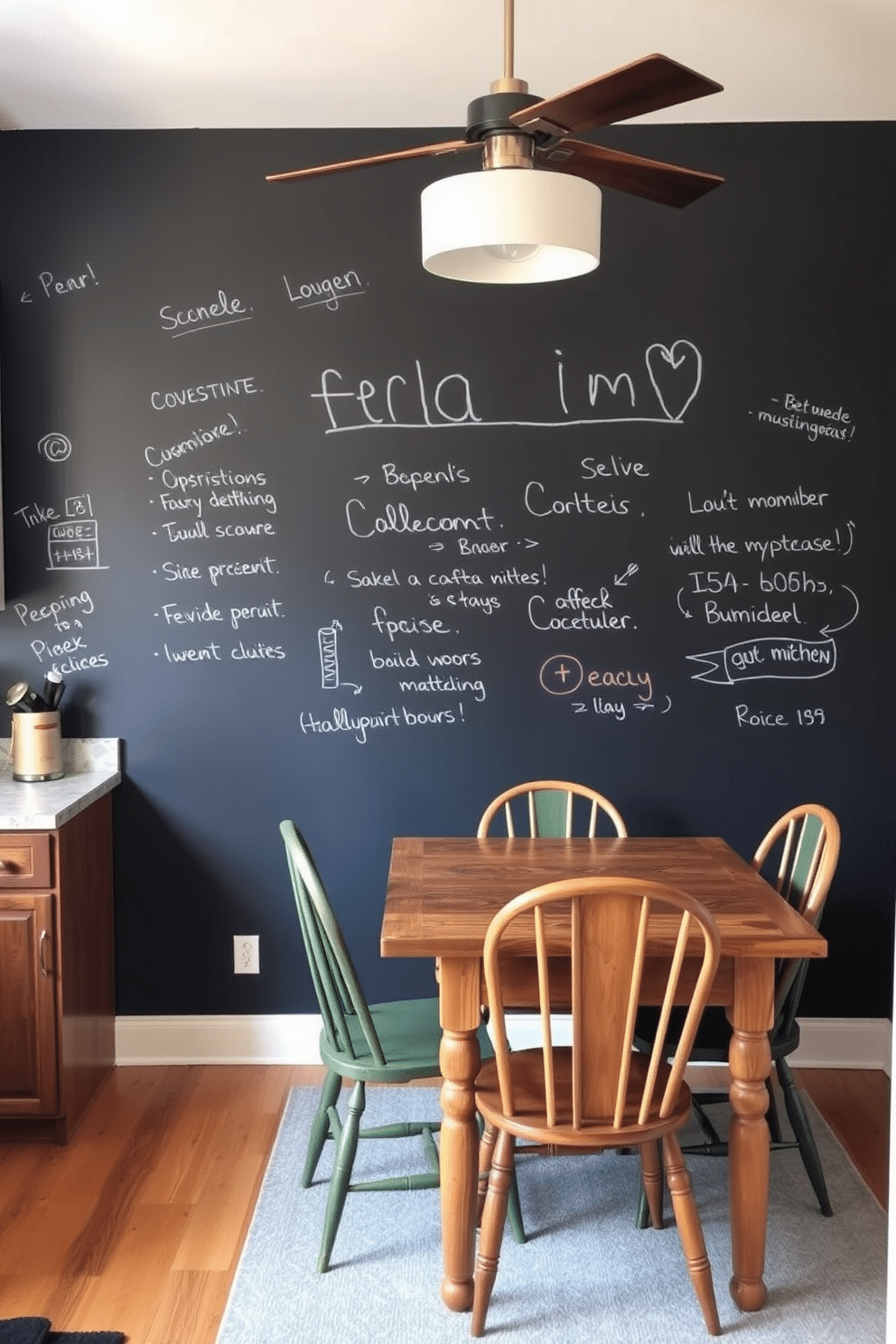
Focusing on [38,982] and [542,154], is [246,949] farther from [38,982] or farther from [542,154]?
[542,154]

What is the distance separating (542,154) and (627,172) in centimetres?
18

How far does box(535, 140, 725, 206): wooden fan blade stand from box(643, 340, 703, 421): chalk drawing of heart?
1154 millimetres

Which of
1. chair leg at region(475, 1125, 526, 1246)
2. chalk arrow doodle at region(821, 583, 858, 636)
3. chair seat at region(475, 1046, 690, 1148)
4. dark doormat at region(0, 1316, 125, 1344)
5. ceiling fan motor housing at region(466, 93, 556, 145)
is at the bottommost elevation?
dark doormat at region(0, 1316, 125, 1344)

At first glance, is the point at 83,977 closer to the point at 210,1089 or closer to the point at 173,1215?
the point at 210,1089

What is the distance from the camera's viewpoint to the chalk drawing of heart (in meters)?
3.57

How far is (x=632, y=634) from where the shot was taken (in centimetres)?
362

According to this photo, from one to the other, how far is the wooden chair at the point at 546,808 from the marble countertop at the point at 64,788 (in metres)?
1.05

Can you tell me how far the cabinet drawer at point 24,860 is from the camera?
3.06 m

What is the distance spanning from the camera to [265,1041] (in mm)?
3697

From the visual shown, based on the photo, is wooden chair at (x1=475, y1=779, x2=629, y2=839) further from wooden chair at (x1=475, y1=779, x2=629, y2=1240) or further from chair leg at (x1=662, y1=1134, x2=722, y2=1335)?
chair leg at (x1=662, y1=1134, x2=722, y2=1335)

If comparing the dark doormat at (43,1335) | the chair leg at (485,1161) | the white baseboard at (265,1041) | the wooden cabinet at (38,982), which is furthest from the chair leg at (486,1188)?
the wooden cabinet at (38,982)

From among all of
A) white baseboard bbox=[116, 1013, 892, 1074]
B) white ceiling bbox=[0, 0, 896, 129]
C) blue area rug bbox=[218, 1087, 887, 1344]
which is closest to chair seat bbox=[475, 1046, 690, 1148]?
blue area rug bbox=[218, 1087, 887, 1344]

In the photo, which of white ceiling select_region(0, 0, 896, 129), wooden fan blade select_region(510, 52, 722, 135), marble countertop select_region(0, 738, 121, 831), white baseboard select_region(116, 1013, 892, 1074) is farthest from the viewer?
white baseboard select_region(116, 1013, 892, 1074)

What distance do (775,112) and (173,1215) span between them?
3196 mm
